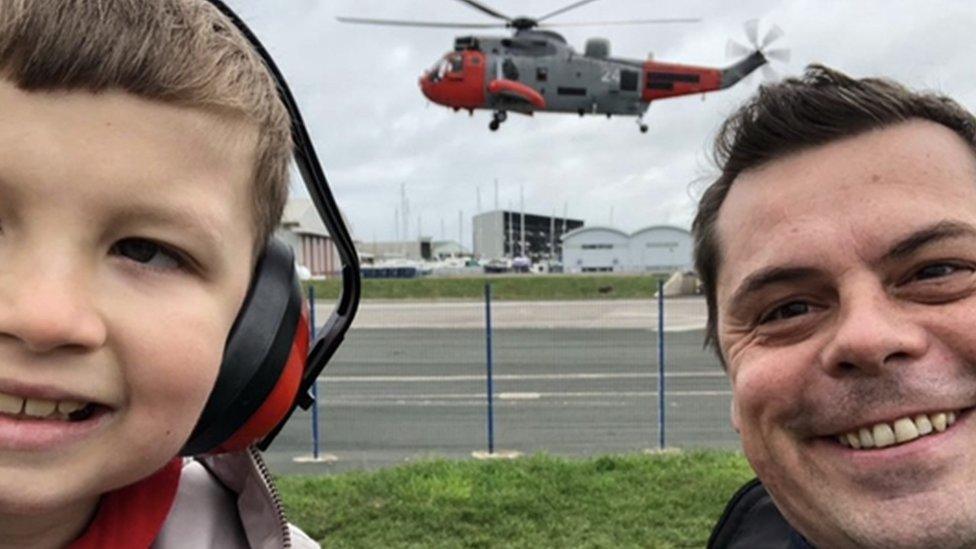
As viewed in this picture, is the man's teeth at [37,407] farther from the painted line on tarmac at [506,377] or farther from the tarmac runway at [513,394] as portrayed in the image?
the painted line on tarmac at [506,377]

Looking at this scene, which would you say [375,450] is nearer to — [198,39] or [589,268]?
[198,39]

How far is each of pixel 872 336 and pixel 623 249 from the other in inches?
2794

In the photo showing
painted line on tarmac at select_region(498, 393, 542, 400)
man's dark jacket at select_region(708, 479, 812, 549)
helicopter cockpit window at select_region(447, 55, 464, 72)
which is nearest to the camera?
man's dark jacket at select_region(708, 479, 812, 549)

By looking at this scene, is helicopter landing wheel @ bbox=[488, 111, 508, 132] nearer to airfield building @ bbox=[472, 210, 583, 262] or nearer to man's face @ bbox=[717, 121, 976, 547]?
man's face @ bbox=[717, 121, 976, 547]

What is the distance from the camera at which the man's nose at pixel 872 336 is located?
125 cm

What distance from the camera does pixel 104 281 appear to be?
0.82m

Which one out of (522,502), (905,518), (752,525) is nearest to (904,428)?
(905,518)

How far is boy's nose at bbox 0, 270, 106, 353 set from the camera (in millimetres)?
Answer: 763

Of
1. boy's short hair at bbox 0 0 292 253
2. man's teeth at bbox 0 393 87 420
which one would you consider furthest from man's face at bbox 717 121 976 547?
man's teeth at bbox 0 393 87 420

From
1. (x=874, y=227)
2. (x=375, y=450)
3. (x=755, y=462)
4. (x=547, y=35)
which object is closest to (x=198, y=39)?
(x=874, y=227)

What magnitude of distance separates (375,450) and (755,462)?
7608 millimetres

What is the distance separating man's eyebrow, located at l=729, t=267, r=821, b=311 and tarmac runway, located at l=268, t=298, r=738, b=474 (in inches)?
273

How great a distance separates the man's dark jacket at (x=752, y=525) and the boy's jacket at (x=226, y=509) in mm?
1211

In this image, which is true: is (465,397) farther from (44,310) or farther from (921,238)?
(44,310)
